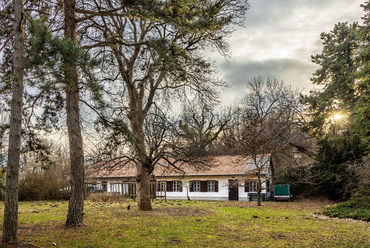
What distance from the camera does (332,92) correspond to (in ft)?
81.8

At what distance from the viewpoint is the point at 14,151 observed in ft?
21.4

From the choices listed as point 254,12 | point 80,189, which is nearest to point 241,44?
point 254,12

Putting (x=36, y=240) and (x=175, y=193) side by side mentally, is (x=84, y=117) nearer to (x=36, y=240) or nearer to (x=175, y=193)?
(x=36, y=240)

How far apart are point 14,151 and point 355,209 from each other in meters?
14.5

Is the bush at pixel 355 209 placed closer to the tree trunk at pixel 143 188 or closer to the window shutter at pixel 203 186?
the tree trunk at pixel 143 188

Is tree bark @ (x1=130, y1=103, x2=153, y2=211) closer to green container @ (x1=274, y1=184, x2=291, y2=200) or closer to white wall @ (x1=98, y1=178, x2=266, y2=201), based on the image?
white wall @ (x1=98, y1=178, x2=266, y2=201)

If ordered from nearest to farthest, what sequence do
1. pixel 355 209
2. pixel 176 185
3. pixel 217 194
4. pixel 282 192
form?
pixel 355 209, pixel 282 192, pixel 217 194, pixel 176 185

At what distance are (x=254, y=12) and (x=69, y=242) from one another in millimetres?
12466

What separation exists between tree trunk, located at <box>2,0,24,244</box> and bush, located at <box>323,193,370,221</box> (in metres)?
12.7

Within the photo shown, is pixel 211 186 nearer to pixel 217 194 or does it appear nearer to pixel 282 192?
pixel 217 194

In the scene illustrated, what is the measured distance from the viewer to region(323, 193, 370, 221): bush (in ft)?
40.9

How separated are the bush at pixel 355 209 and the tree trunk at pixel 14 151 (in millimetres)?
12653

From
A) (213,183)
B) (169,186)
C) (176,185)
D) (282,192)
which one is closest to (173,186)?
(176,185)

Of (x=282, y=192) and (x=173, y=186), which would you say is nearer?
(x=282, y=192)
